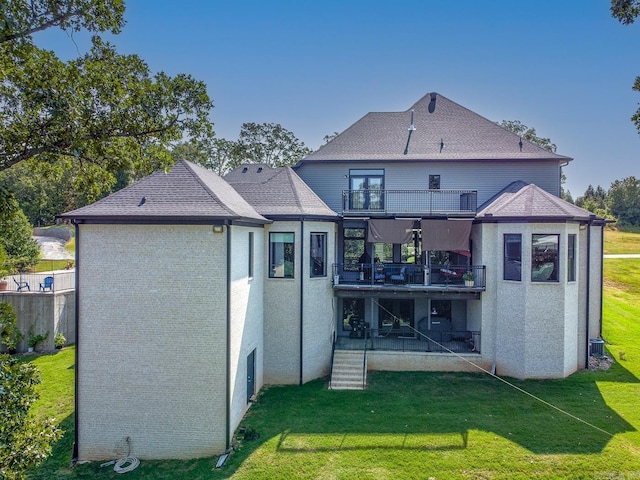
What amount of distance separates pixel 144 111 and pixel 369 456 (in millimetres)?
10204

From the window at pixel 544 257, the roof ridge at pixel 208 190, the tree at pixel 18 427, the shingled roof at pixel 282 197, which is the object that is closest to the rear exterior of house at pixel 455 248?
the window at pixel 544 257

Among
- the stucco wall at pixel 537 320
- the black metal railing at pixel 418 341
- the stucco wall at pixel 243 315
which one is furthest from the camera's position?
the black metal railing at pixel 418 341

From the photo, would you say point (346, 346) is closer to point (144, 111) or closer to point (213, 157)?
point (144, 111)

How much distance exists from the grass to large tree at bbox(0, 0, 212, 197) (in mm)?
8288

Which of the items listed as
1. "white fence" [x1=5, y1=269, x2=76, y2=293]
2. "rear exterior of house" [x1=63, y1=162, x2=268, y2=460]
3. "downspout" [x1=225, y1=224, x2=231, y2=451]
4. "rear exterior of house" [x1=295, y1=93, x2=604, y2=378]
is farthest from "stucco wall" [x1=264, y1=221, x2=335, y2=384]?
"white fence" [x1=5, y1=269, x2=76, y2=293]

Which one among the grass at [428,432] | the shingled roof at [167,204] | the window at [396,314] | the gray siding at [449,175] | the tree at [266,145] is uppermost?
the tree at [266,145]

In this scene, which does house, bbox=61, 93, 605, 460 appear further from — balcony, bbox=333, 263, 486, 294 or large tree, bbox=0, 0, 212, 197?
large tree, bbox=0, 0, 212, 197

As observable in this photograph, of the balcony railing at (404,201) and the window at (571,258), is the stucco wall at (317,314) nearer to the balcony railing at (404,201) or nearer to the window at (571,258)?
the balcony railing at (404,201)

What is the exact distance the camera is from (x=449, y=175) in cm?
1880

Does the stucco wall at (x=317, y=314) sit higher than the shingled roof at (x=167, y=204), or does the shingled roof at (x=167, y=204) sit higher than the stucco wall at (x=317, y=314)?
the shingled roof at (x=167, y=204)

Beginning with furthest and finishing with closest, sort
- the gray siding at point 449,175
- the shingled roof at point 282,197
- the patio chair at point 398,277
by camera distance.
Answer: the gray siding at point 449,175 → the patio chair at point 398,277 → the shingled roof at point 282,197

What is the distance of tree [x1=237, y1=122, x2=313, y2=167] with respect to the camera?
130 ft

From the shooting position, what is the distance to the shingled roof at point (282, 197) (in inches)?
597

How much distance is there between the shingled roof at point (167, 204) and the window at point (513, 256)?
1061cm
